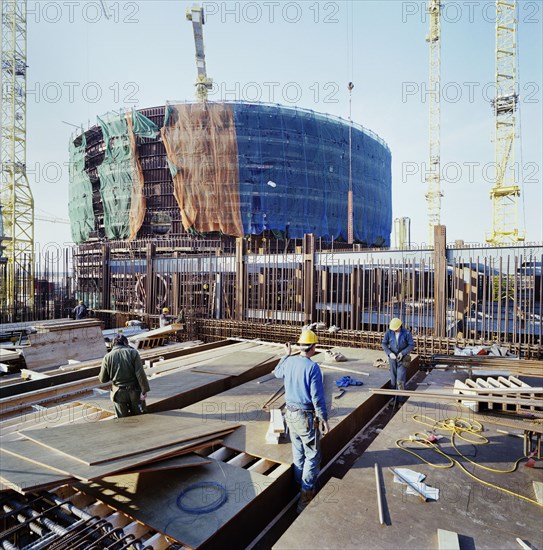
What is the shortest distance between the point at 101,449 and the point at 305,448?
2.10 metres

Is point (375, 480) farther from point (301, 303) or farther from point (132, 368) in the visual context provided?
point (301, 303)

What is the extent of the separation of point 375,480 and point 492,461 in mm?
1509

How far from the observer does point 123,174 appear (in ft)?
123

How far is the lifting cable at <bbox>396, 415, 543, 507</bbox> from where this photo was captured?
4051 mm

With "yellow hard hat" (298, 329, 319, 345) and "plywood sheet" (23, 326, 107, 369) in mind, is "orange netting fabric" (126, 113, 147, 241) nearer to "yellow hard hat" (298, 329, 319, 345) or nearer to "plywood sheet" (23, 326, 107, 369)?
"plywood sheet" (23, 326, 107, 369)

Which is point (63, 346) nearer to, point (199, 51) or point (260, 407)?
point (260, 407)

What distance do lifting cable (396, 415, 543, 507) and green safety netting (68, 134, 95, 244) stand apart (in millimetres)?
42107

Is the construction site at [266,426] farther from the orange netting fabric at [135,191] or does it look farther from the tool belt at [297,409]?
the orange netting fabric at [135,191]

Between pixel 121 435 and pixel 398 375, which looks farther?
pixel 398 375

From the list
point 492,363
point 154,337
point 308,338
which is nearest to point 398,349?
point 492,363

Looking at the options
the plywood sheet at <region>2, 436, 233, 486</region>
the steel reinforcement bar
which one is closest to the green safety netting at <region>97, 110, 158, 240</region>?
the steel reinforcement bar

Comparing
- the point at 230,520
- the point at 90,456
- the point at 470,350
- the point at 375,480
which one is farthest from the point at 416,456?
the point at 470,350

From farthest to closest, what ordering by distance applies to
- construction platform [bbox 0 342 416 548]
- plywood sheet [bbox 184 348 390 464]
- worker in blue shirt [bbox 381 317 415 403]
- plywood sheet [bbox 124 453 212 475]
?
worker in blue shirt [bbox 381 317 415 403], plywood sheet [bbox 184 348 390 464], plywood sheet [bbox 124 453 212 475], construction platform [bbox 0 342 416 548]

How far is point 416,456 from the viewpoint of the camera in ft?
14.5
